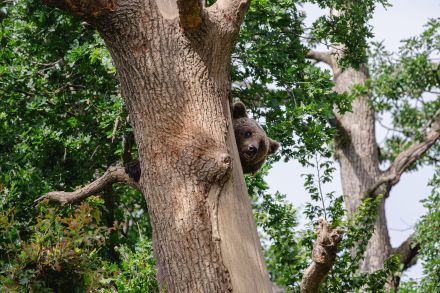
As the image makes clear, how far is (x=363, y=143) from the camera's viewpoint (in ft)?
58.8

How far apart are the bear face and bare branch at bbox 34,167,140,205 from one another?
6.28ft

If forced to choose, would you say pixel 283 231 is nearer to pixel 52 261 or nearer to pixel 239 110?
pixel 239 110

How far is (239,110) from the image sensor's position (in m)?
7.90

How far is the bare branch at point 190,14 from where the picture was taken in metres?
5.38

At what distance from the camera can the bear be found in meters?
7.76

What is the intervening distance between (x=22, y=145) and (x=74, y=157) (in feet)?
1.97

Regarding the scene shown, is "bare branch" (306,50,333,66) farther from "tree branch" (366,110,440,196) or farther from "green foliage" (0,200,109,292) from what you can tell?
"green foliage" (0,200,109,292)

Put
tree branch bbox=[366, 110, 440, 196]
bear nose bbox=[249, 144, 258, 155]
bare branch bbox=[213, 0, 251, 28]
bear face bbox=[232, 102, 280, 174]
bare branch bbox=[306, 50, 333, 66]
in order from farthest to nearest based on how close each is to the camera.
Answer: bare branch bbox=[306, 50, 333, 66], tree branch bbox=[366, 110, 440, 196], bear face bbox=[232, 102, 280, 174], bear nose bbox=[249, 144, 258, 155], bare branch bbox=[213, 0, 251, 28]

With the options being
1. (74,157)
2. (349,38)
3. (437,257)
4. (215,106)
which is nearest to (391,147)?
(437,257)

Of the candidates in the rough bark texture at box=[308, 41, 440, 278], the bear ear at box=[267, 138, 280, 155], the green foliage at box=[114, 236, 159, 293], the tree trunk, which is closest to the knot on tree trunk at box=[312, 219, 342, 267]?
the tree trunk

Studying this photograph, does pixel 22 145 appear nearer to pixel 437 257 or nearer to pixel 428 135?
pixel 437 257

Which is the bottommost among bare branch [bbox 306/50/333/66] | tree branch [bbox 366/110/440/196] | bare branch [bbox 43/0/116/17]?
bare branch [bbox 43/0/116/17]

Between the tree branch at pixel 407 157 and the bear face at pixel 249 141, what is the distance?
8.90 m

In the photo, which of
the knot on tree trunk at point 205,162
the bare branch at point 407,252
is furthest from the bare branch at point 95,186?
the bare branch at point 407,252
